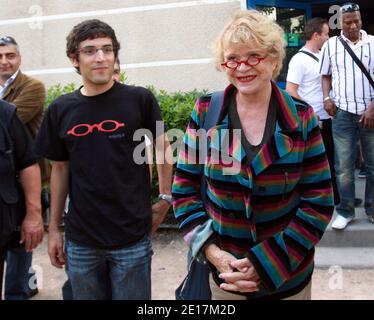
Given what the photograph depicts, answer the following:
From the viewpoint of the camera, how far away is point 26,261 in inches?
159

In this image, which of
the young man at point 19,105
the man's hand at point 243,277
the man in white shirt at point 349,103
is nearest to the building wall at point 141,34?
the man in white shirt at point 349,103

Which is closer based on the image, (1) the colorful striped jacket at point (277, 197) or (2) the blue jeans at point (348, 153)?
(1) the colorful striped jacket at point (277, 197)

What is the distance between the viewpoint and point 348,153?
16.4ft

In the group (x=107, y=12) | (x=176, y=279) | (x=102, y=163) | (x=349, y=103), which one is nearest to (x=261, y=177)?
(x=102, y=163)

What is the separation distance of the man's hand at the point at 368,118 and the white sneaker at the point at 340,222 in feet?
3.06

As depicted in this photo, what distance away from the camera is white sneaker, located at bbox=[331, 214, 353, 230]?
Answer: 4980mm

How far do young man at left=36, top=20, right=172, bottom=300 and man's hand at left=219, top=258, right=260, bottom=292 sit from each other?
734 millimetres

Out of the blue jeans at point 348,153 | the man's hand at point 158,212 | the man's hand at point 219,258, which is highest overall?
the man's hand at point 219,258

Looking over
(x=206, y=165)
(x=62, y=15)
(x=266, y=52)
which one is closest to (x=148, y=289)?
(x=206, y=165)

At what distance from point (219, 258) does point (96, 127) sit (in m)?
0.95

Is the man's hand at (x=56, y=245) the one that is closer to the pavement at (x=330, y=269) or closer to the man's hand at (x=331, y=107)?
the pavement at (x=330, y=269)

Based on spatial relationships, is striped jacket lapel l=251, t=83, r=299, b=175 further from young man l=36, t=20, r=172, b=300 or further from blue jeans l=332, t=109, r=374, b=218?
blue jeans l=332, t=109, r=374, b=218

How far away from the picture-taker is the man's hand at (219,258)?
211cm

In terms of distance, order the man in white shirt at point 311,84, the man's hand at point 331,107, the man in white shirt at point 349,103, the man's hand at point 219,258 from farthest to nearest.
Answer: the man in white shirt at point 311,84 < the man's hand at point 331,107 < the man in white shirt at point 349,103 < the man's hand at point 219,258
